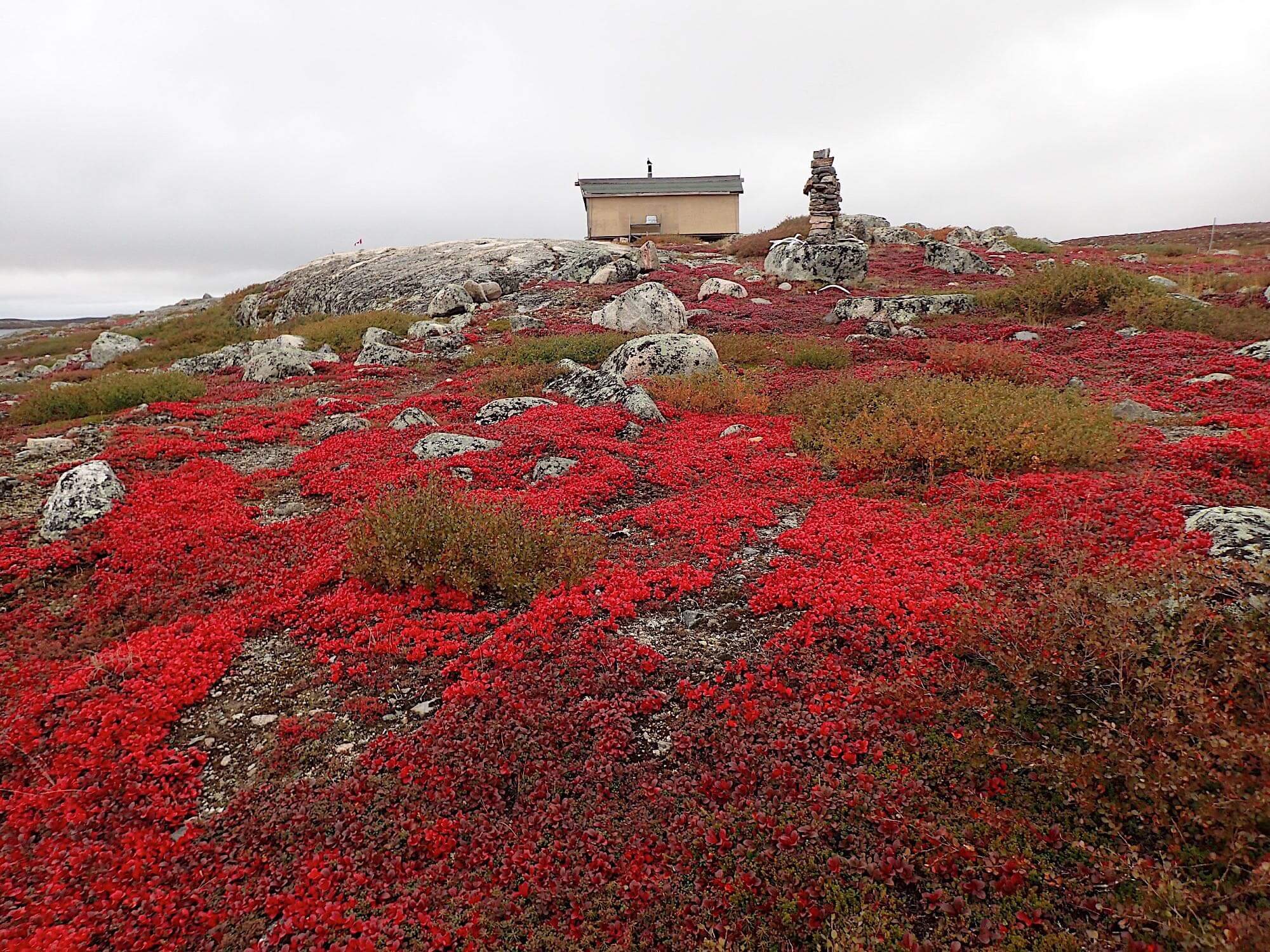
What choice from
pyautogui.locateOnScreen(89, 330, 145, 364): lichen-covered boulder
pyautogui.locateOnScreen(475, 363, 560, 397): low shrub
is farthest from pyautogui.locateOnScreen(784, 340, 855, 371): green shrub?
pyautogui.locateOnScreen(89, 330, 145, 364): lichen-covered boulder

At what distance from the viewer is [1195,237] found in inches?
2547

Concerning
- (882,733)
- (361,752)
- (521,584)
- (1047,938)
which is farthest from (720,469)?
(1047,938)

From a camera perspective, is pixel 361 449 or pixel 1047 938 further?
pixel 361 449

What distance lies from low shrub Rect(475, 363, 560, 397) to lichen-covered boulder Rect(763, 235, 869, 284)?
68.9 feet

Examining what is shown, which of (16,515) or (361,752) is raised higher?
(16,515)

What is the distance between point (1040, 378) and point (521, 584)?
48.3 feet

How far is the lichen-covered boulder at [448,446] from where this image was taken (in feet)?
42.8

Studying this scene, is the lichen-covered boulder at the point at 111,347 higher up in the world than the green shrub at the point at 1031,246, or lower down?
lower down

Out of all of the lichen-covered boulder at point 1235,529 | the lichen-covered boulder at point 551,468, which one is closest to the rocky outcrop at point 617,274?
the lichen-covered boulder at point 551,468

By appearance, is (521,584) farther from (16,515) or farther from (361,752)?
(16,515)

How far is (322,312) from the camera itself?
130 feet

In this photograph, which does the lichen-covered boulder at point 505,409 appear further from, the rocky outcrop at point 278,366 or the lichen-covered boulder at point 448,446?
the rocky outcrop at point 278,366

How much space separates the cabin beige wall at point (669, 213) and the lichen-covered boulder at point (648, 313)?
3906 centimetres

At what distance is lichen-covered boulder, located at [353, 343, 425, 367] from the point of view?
2439cm
